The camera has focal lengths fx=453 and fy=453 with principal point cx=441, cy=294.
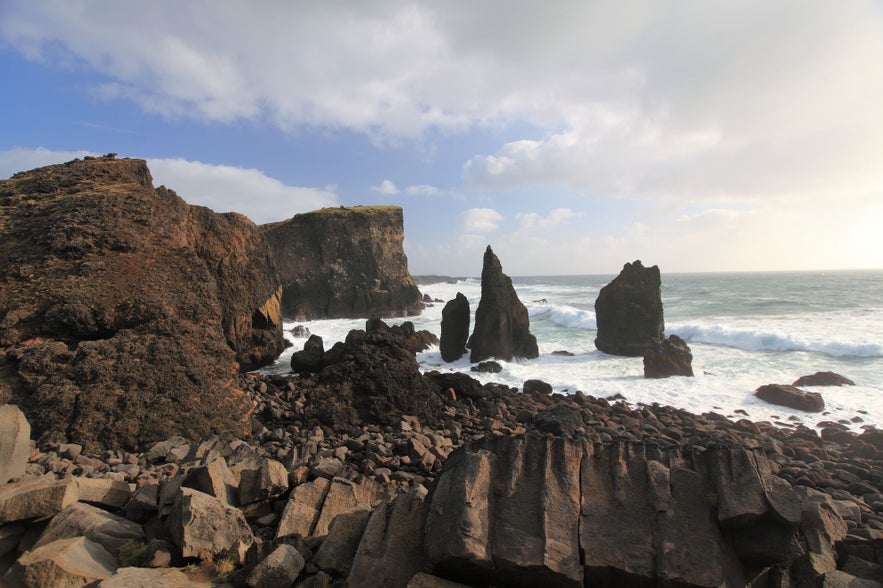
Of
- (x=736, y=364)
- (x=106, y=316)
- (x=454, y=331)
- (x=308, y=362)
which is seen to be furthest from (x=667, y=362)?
(x=106, y=316)

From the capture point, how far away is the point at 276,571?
13.4ft

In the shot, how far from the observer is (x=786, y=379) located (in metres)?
19.1

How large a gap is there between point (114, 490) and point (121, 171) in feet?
40.7

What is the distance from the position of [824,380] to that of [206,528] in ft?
72.1

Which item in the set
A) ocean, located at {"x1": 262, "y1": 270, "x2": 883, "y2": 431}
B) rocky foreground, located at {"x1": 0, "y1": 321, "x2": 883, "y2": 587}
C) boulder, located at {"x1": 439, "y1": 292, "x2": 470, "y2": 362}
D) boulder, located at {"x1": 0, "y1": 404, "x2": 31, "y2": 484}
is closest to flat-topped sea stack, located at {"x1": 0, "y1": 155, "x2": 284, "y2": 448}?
rocky foreground, located at {"x1": 0, "y1": 321, "x2": 883, "y2": 587}

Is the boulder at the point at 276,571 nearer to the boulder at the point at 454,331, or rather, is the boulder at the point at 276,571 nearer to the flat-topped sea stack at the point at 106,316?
the flat-topped sea stack at the point at 106,316

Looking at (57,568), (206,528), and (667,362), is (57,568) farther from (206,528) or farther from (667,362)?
(667,362)

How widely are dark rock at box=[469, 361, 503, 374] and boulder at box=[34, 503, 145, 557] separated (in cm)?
1775

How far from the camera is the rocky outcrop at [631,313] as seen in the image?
83.8 ft

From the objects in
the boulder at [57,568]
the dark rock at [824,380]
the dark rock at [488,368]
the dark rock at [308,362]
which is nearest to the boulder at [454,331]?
the dark rock at [488,368]

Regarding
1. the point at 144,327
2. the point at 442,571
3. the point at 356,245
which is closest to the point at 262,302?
the point at 144,327

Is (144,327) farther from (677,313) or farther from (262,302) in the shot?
(677,313)

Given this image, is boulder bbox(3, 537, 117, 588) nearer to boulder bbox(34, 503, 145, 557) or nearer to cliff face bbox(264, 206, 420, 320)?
boulder bbox(34, 503, 145, 557)

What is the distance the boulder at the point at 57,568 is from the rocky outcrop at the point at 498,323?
20851 millimetres
